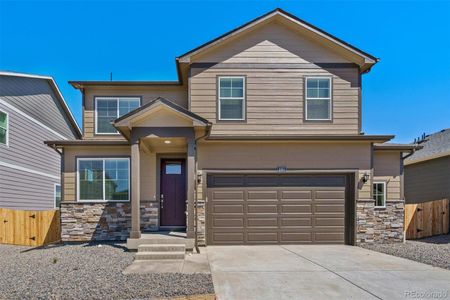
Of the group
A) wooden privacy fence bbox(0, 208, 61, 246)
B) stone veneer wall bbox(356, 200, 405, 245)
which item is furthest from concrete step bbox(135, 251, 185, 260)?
stone veneer wall bbox(356, 200, 405, 245)

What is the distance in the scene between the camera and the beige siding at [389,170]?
9836 mm

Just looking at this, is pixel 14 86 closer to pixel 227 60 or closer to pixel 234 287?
pixel 227 60

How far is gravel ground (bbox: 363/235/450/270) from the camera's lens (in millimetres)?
7352

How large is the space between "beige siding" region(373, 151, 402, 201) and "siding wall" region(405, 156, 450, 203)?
4.02m

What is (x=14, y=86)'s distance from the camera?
41.4ft

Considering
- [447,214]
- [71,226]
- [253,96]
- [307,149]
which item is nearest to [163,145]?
[253,96]

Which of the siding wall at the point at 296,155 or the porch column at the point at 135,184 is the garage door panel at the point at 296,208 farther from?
the porch column at the point at 135,184

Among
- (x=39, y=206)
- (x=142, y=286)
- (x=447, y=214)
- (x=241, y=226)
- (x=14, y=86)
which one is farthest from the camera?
(x=39, y=206)

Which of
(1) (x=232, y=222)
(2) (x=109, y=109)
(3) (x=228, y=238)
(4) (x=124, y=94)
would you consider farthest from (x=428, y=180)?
(2) (x=109, y=109)

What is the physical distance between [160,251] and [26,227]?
561 centimetres

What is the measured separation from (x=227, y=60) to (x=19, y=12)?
860 centimetres

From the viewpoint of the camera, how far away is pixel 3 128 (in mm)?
11641

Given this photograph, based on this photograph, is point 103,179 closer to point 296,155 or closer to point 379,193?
point 296,155

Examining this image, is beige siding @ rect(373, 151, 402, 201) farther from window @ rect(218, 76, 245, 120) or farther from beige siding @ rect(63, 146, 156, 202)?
beige siding @ rect(63, 146, 156, 202)
